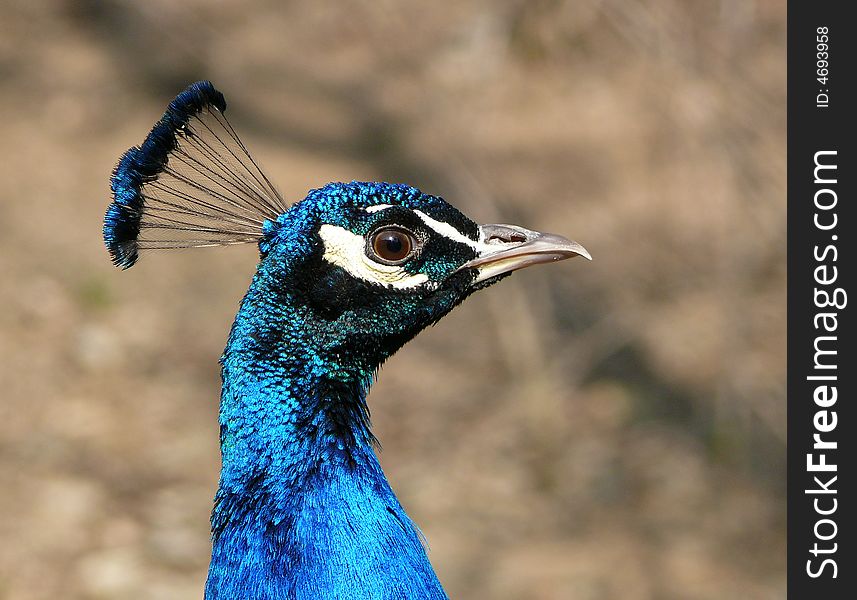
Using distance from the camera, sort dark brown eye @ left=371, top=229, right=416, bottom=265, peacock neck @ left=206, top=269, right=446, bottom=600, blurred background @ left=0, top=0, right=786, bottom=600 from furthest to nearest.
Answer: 1. blurred background @ left=0, top=0, right=786, bottom=600
2. dark brown eye @ left=371, top=229, right=416, bottom=265
3. peacock neck @ left=206, top=269, right=446, bottom=600

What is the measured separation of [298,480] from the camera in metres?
1.56

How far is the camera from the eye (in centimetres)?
163

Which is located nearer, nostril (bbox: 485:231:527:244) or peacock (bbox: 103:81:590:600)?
peacock (bbox: 103:81:590:600)

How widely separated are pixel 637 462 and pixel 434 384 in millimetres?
961

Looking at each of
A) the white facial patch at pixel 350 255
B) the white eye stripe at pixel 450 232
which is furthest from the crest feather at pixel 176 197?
the white eye stripe at pixel 450 232

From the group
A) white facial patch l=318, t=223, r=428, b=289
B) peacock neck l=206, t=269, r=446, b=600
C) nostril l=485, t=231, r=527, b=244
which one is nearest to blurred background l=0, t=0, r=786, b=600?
nostril l=485, t=231, r=527, b=244

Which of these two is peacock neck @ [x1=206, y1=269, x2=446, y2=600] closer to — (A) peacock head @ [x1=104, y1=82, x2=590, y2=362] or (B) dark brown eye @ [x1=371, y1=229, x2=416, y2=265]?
(A) peacock head @ [x1=104, y1=82, x2=590, y2=362]

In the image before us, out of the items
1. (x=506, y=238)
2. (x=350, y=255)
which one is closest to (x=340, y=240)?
(x=350, y=255)

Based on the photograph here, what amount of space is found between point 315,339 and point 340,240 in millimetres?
156

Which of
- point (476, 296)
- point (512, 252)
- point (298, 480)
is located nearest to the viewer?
point (298, 480)

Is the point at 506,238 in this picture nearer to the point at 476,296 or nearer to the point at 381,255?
the point at 381,255

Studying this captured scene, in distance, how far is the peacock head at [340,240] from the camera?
5.30ft

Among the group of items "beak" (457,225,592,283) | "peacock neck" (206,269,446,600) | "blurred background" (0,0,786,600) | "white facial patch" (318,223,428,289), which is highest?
"blurred background" (0,0,786,600)

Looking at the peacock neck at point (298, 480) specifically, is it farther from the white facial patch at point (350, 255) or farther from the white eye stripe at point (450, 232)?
the white eye stripe at point (450, 232)
